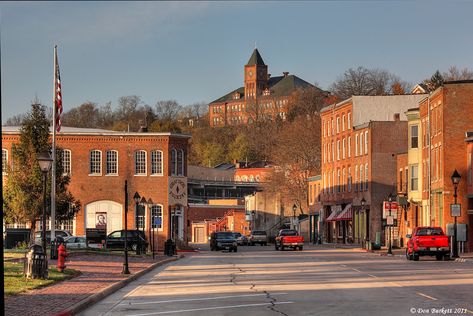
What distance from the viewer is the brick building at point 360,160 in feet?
296

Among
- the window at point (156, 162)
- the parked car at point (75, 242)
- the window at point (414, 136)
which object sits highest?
the window at point (414, 136)

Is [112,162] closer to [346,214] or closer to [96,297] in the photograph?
[346,214]

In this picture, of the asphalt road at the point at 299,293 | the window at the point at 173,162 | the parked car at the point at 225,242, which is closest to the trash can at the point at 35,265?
the asphalt road at the point at 299,293

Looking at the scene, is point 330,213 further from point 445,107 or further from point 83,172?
point 445,107

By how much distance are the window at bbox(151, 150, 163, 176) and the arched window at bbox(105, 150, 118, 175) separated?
2951 millimetres

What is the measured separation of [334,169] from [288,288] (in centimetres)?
7691

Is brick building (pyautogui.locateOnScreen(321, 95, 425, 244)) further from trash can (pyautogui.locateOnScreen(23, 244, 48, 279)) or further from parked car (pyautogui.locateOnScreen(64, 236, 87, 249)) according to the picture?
trash can (pyautogui.locateOnScreen(23, 244, 48, 279))


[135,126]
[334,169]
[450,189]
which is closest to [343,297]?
[450,189]

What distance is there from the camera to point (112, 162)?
3189 inches

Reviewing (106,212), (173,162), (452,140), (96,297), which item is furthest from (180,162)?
(96,297)

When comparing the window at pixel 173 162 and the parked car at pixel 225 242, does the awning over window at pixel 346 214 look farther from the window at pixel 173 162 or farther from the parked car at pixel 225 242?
the parked car at pixel 225 242

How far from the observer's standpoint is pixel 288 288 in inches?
1092

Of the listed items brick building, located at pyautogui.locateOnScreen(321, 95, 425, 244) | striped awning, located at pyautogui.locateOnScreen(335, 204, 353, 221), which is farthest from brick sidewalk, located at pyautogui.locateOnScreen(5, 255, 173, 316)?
striped awning, located at pyautogui.locateOnScreen(335, 204, 353, 221)

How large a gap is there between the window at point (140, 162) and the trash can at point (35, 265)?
51.3 metres
